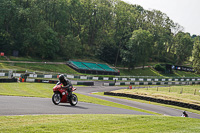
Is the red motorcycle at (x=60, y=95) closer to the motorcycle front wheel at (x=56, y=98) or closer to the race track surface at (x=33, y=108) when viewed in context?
the motorcycle front wheel at (x=56, y=98)

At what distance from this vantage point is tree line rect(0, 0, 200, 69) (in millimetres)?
67125

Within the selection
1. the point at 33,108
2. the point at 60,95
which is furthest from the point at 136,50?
the point at 33,108

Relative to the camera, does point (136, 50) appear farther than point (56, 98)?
Yes

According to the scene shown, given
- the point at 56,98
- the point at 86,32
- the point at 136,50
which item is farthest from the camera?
the point at 86,32

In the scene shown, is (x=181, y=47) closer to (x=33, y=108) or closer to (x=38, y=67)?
(x=38, y=67)

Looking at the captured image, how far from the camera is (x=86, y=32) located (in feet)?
315

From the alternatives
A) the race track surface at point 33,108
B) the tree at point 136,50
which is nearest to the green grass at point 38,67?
the tree at point 136,50

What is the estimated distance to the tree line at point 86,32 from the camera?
67.1 metres

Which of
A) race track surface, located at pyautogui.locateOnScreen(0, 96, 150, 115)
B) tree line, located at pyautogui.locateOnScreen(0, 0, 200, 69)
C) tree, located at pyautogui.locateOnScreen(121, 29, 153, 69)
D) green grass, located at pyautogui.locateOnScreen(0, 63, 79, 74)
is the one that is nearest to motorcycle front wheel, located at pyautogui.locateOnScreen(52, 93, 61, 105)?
race track surface, located at pyautogui.locateOnScreen(0, 96, 150, 115)

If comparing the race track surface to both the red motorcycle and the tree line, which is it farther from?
the tree line

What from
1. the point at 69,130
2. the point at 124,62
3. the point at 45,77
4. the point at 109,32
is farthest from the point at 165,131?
the point at 109,32

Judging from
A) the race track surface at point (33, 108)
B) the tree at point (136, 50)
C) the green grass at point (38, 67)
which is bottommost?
the race track surface at point (33, 108)

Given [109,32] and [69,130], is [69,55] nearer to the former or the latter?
[109,32]

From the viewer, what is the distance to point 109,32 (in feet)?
328
